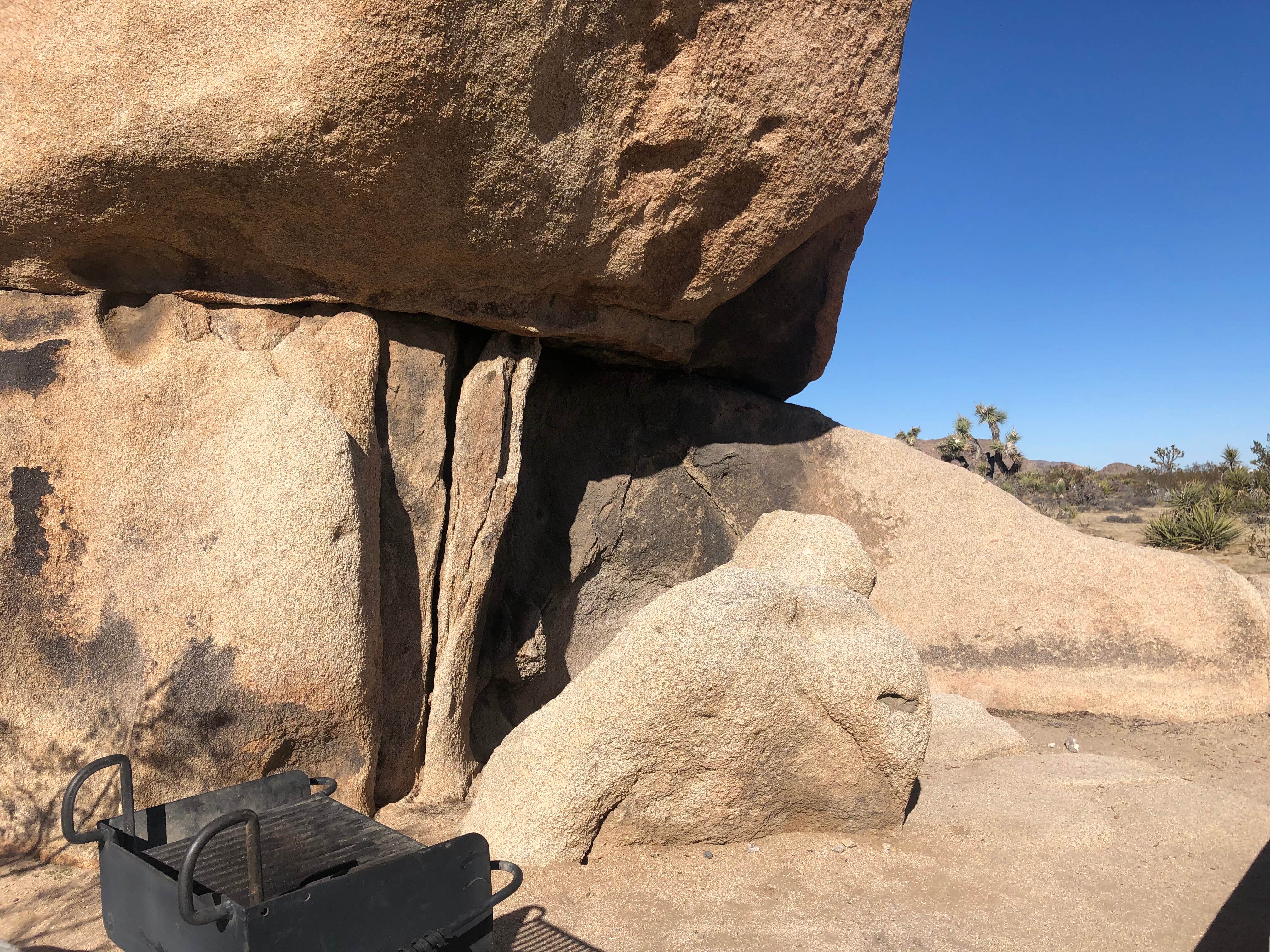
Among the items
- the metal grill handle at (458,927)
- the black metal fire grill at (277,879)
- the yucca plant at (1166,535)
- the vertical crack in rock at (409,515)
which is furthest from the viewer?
the yucca plant at (1166,535)

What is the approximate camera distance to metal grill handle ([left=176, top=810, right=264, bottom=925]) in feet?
5.54

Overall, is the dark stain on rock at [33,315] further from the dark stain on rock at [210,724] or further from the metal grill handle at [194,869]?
the metal grill handle at [194,869]

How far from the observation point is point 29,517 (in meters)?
3.49

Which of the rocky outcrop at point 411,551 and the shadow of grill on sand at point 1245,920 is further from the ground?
the rocky outcrop at point 411,551

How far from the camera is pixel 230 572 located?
3455mm

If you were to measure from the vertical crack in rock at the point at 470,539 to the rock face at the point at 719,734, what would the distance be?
0.64 metres

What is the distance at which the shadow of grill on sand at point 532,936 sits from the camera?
109 inches

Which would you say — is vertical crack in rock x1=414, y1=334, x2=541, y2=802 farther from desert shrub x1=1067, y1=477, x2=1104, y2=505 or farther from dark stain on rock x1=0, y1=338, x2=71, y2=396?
desert shrub x1=1067, y1=477, x2=1104, y2=505

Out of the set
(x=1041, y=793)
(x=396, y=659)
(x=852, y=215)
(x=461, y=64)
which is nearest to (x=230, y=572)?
(x=396, y=659)

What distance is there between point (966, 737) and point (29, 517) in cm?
471

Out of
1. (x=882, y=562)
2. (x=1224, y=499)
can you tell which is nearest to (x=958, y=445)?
(x=1224, y=499)

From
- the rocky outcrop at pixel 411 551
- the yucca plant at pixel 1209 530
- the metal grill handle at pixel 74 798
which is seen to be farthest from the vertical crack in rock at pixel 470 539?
the yucca plant at pixel 1209 530

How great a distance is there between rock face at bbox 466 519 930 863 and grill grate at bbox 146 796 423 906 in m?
0.84

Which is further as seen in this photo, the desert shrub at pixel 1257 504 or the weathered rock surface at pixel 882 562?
the desert shrub at pixel 1257 504
